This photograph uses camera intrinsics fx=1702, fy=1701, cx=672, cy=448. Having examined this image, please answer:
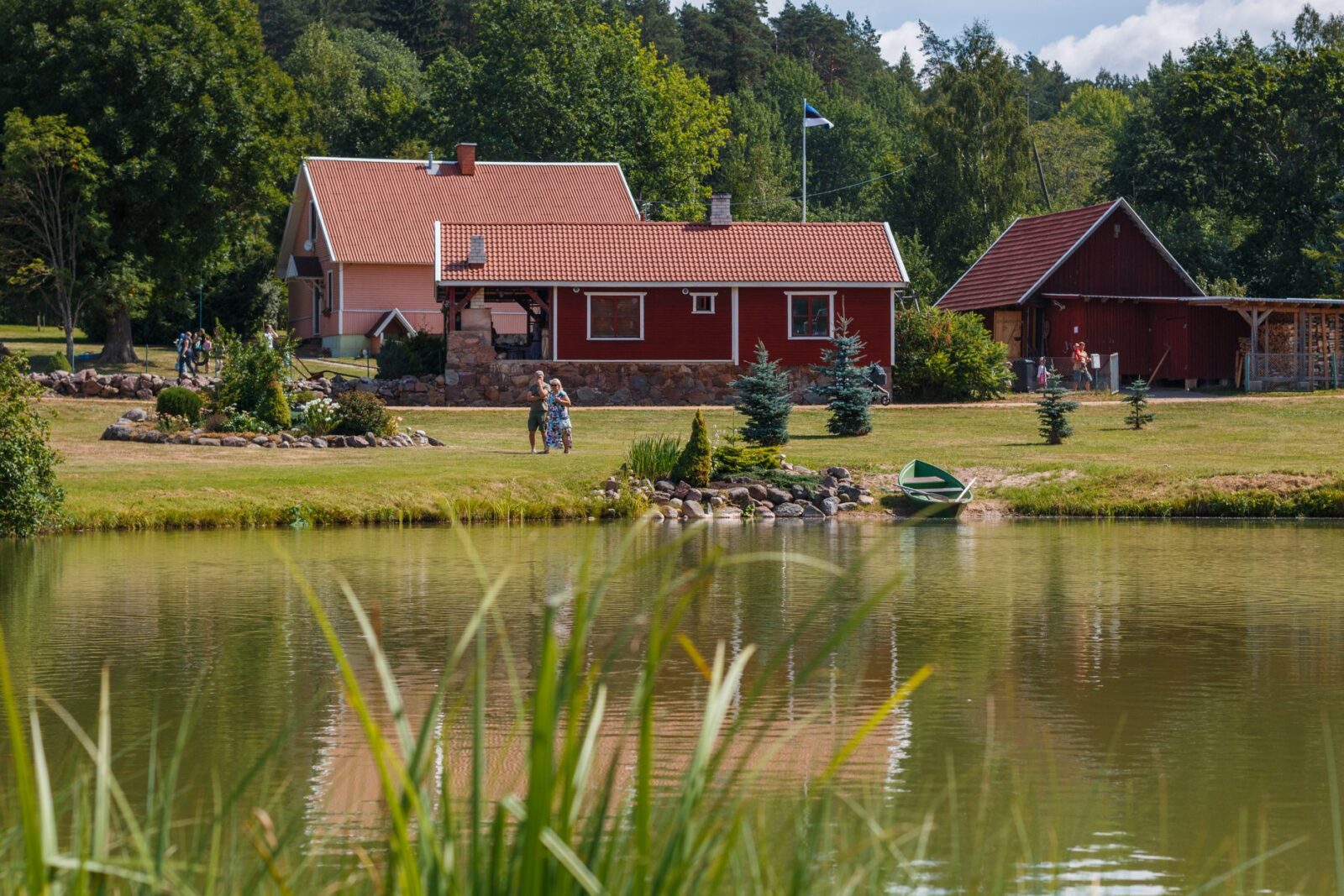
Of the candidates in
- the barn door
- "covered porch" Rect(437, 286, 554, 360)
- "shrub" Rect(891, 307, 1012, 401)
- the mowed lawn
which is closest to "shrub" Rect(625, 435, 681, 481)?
the mowed lawn

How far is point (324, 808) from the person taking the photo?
821 cm

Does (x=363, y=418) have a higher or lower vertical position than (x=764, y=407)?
lower

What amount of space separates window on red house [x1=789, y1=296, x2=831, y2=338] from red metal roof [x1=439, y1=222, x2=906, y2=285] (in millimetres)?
650

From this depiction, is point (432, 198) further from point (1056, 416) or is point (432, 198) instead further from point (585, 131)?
point (1056, 416)

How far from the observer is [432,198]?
55.5 m

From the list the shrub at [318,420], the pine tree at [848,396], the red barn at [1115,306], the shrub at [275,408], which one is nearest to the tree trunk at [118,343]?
the shrub at [275,408]

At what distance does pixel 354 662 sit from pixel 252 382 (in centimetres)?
2001

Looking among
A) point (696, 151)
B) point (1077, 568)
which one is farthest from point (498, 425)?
point (696, 151)

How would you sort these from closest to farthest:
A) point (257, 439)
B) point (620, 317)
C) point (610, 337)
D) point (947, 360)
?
point (257, 439) < point (947, 360) < point (610, 337) < point (620, 317)

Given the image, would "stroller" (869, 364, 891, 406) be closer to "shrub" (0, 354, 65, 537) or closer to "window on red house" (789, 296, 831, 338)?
"window on red house" (789, 296, 831, 338)

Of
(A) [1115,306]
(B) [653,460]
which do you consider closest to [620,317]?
(A) [1115,306]

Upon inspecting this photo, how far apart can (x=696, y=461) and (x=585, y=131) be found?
134 feet

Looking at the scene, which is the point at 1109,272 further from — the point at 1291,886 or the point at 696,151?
the point at 1291,886

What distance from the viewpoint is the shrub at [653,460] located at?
26641 mm
